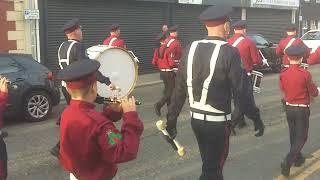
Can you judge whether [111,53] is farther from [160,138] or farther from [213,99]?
[213,99]

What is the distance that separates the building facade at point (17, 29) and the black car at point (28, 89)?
4.39 m

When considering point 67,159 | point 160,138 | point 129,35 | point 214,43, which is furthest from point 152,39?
point 67,159

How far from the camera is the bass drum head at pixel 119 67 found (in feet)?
24.5

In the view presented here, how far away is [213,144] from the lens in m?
4.70

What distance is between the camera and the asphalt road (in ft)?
21.9

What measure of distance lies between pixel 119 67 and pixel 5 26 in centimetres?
840

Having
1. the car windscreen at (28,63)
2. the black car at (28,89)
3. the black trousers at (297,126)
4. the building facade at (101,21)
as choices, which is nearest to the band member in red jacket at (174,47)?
the black car at (28,89)

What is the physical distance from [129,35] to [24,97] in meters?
9.39

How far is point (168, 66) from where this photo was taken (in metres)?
11.0

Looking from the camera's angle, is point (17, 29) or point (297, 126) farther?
point (17, 29)

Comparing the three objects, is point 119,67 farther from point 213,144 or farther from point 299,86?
point 213,144

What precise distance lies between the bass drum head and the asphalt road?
1.10 meters

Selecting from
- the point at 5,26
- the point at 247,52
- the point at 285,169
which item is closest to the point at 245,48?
the point at 247,52

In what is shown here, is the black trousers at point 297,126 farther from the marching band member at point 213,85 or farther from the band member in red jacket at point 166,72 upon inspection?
the band member in red jacket at point 166,72
